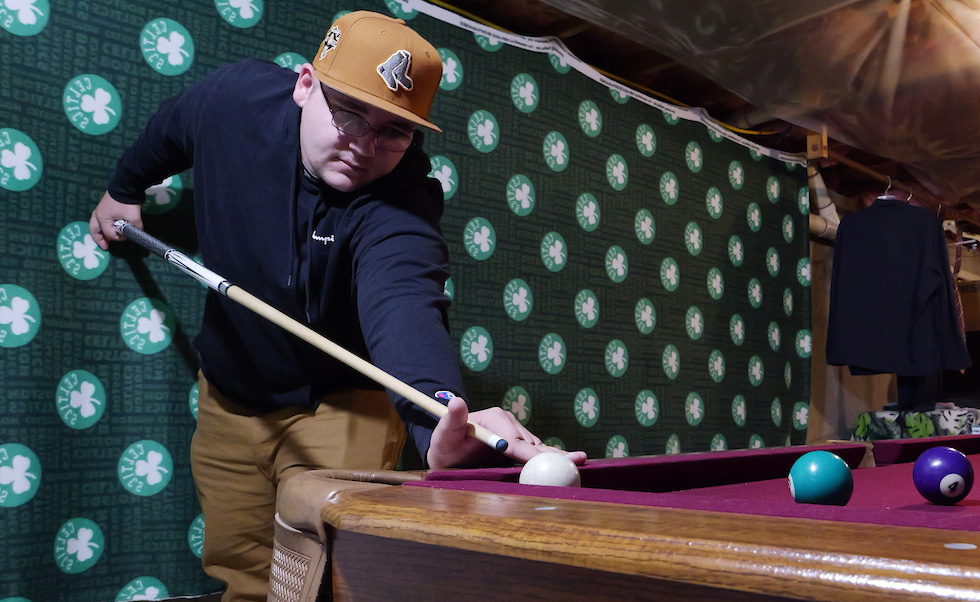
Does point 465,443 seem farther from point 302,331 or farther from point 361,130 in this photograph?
point 361,130

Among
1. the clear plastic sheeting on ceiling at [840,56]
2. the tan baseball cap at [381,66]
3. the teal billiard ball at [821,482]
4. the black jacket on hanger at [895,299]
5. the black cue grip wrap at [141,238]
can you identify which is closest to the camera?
the teal billiard ball at [821,482]

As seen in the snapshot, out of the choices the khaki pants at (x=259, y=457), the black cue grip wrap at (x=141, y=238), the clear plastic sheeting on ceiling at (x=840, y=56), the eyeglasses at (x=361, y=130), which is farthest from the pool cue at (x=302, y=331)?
the clear plastic sheeting on ceiling at (x=840, y=56)

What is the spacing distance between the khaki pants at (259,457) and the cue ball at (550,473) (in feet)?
2.95

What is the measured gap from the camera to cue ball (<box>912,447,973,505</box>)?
113cm

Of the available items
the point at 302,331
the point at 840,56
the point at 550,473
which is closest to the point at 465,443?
the point at 550,473

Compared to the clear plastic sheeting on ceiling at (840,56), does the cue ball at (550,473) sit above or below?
below

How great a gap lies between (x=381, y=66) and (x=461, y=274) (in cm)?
124

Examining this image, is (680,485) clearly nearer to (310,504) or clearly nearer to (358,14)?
(310,504)

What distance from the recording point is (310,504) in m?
0.93

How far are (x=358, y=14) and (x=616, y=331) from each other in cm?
197

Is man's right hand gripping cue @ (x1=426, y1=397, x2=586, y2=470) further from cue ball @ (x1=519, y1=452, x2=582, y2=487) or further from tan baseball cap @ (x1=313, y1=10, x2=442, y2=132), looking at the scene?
tan baseball cap @ (x1=313, y1=10, x2=442, y2=132)

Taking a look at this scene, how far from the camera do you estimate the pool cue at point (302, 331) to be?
1.37 metres

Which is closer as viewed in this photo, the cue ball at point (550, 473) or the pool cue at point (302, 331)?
the cue ball at point (550, 473)

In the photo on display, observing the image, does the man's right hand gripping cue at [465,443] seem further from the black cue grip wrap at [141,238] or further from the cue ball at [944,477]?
the black cue grip wrap at [141,238]
